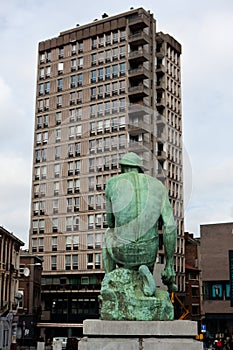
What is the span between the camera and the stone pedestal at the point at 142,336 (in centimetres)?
1017

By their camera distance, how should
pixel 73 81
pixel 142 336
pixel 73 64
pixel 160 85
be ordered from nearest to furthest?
1. pixel 142 336
2. pixel 160 85
3. pixel 73 81
4. pixel 73 64

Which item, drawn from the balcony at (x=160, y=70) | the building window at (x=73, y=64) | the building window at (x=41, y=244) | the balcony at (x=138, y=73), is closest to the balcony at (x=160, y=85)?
the balcony at (x=160, y=70)

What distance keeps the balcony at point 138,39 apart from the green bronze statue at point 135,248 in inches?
2575

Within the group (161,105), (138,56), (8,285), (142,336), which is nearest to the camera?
(142,336)

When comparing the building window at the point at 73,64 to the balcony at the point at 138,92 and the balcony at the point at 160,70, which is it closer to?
the balcony at the point at 138,92

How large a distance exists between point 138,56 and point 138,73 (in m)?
2.38

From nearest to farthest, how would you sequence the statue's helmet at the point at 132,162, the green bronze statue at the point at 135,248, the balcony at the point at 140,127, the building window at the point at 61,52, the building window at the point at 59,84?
the green bronze statue at the point at 135,248 → the statue's helmet at the point at 132,162 → the balcony at the point at 140,127 → the building window at the point at 59,84 → the building window at the point at 61,52

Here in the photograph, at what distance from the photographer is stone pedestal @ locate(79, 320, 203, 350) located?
10.2 meters

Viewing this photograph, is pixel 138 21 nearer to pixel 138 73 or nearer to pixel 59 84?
pixel 138 73

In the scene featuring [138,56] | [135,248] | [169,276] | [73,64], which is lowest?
[169,276]

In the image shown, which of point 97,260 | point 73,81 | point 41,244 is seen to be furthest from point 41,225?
point 73,81

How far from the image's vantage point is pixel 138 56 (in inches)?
2916

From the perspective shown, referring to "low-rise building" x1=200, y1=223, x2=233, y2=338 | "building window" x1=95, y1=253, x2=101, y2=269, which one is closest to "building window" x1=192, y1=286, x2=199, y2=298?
"building window" x1=95, y1=253, x2=101, y2=269

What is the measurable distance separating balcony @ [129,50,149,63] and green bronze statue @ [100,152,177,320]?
63800mm
